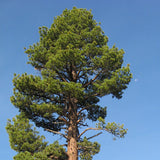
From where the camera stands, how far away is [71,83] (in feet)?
48.4

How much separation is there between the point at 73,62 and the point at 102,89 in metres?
2.53

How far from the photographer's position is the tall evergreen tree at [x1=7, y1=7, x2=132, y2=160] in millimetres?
14906

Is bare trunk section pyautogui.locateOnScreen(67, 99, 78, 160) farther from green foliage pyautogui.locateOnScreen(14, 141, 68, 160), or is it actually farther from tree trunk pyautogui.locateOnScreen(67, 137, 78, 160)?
Answer: green foliage pyautogui.locateOnScreen(14, 141, 68, 160)

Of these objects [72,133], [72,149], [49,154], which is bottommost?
[49,154]

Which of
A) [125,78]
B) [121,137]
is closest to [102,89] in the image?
[125,78]

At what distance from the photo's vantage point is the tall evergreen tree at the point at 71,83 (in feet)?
48.9

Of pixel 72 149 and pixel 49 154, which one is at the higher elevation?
pixel 72 149

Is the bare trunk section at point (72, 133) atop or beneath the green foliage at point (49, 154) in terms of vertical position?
atop

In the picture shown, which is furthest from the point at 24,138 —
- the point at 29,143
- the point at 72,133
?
the point at 72,133

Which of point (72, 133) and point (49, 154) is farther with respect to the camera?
point (72, 133)

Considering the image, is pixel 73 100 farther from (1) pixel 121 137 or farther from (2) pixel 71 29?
(2) pixel 71 29

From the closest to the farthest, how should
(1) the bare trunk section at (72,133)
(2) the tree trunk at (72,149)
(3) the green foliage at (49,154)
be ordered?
(3) the green foliage at (49,154)
(2) the tree trunk at (72,149)
(1) the bare trunk section at (72,133)

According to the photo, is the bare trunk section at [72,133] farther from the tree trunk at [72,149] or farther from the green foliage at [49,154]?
the green foliage at [49,154]

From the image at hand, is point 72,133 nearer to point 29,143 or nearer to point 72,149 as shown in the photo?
point 72,149
